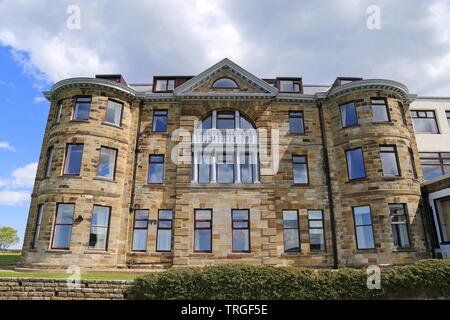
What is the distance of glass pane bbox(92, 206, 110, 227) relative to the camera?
1855 centimetres

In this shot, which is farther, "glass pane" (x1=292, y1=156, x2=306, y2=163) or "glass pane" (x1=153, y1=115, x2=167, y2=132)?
"glass pane" (x1=153, y1=115, x2=167, y2=132)

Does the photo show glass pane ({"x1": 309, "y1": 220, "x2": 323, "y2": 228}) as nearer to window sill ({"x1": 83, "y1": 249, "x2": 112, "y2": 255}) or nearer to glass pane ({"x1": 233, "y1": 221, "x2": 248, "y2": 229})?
glass pane ({"x1": 233, "y1": 221, "x2": 248, "y2": 229})

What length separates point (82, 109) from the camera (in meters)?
20.3

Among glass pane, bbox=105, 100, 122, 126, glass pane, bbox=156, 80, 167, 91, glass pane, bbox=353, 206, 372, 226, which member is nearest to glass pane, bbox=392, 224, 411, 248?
glass pane, bbox=353, 206, 372, 226

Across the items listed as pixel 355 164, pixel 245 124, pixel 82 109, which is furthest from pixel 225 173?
pixel 82 109

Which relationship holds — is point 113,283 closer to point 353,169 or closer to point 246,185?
point 246,185

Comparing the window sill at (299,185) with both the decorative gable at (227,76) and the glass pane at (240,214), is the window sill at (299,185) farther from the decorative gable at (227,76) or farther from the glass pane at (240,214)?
the decorative gable at (227,76)

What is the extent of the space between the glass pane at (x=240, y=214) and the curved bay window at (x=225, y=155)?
2031 millimetres

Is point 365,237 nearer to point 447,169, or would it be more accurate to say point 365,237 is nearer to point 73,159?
point 447,169

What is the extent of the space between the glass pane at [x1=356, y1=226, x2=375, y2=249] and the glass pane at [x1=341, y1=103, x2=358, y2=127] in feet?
23.5

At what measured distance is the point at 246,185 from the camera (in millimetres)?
19641

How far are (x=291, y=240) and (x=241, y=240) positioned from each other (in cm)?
342

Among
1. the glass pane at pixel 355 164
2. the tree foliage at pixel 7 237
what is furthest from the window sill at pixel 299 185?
the tree foliage at pixel 7 237
